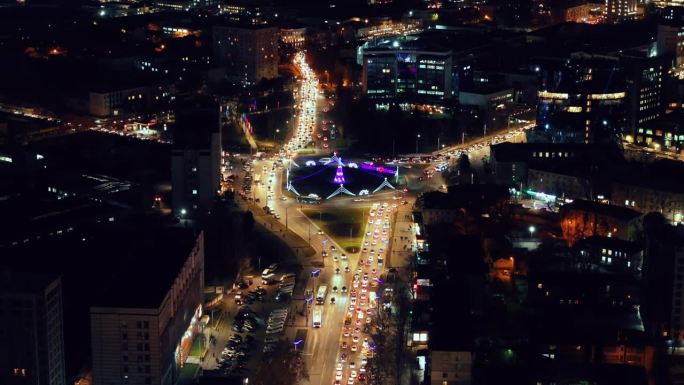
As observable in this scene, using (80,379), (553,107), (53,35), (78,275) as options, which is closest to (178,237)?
(78,275)

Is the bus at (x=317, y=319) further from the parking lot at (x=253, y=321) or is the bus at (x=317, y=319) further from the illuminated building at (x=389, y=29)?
the illuminated building at (x=389, y=29)

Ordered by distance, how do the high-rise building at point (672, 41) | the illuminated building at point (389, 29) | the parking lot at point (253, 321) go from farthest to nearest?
the illuminated building at point (389, 29) < the high-rise building at point (672, 41) < the parking lot at point (253, 321)

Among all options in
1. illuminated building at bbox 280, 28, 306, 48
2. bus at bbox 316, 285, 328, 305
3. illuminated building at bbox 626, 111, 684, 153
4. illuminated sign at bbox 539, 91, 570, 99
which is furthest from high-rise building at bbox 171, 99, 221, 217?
illuminated building at bbox 280, 28, 306, 48

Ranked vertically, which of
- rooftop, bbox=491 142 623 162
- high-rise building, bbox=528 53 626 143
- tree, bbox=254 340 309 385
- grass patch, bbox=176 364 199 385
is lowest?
grass patch, bbox=176 364 199 385

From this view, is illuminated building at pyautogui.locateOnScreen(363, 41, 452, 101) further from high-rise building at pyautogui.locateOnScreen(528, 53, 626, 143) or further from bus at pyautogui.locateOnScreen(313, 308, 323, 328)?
bus at pyautogui.locateOnScreen(313, 308, 323, 328)

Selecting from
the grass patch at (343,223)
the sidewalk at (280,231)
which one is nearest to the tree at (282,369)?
the sidewalk at (280,231)

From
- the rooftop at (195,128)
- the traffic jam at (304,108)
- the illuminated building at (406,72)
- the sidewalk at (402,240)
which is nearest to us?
the sidewalk at (402,240)

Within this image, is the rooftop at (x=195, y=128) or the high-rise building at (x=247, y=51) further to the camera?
the high-rise building at (x=247, y=51)
